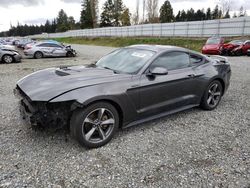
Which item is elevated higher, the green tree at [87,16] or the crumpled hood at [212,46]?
the green tree at [87,16]

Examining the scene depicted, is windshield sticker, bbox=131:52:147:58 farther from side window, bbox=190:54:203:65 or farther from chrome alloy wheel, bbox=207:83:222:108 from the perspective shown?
chrome alloy wheel, bbox=207:83:222:108

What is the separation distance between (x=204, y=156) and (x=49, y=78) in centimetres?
256

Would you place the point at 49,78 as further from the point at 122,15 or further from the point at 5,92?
the point at 122,15

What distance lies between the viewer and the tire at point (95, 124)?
2.94 metres

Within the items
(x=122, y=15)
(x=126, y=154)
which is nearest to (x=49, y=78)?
(x=126, y=154)

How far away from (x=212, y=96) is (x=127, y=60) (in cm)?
219

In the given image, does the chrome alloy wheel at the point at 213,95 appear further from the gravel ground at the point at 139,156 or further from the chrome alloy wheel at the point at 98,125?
the chrome alloy wheel at the point at 98,125

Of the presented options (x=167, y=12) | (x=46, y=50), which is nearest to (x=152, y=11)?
(x=167, y=12)

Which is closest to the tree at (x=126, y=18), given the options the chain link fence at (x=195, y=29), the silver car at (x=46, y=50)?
the chain link fence at (x=195, y=29)

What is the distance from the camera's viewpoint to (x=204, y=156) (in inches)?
120

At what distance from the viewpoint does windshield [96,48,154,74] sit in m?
3.67

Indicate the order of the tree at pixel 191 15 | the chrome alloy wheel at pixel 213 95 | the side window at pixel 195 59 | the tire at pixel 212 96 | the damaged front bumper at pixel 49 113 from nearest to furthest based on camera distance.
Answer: the damaged front bumper at pixel 49 113
the side window at pixel 195 59
the tire at pixel 212 96
the chrome alloy wheel at pixel 213 95
the tree at pixel 191 15

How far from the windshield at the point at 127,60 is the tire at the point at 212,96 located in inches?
65.4

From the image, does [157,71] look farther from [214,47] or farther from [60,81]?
[214,47]
